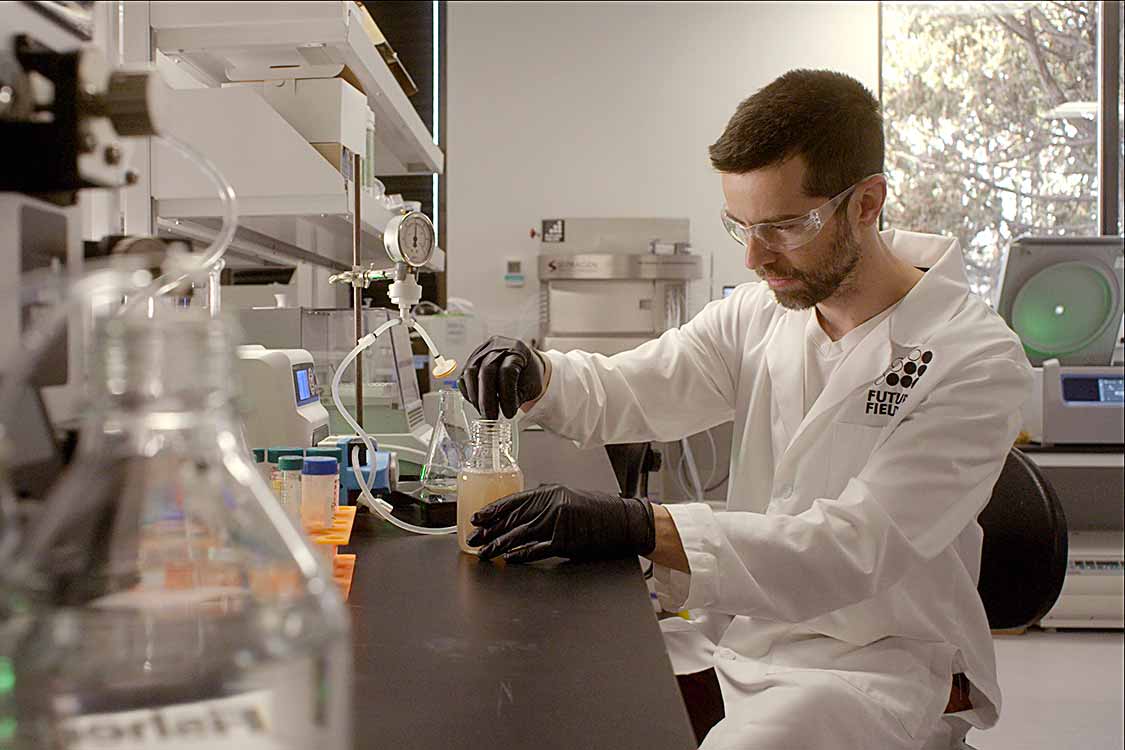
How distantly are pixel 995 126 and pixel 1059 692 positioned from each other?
10.9 feet

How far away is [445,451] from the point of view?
1.52 m

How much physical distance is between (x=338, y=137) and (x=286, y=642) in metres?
1.55

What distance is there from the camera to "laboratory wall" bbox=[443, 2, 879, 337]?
542 centimetres

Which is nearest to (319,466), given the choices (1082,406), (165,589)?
(165,589)

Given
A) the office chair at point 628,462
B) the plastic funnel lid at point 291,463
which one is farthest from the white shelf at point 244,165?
the office chair at point 628,462

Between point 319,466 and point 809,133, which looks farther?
point 809,133

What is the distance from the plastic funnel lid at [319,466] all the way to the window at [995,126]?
4.76 m

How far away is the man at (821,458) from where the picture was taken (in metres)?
1.25

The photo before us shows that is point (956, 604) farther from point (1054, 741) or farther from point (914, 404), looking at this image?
point (1054, 741)

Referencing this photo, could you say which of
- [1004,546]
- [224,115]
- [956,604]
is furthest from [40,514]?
[1004,546]

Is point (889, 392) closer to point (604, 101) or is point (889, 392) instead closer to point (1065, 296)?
point (1065, 296)

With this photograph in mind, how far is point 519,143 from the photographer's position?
17.9 ft

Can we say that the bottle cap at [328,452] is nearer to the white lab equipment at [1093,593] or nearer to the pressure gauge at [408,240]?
the pressure gauge at [408,240]

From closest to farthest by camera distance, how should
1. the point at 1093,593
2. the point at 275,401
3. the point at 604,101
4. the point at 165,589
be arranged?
the point at 165,589 → the point at 275,401 → the point at 1093,593 → the point at 604,101
